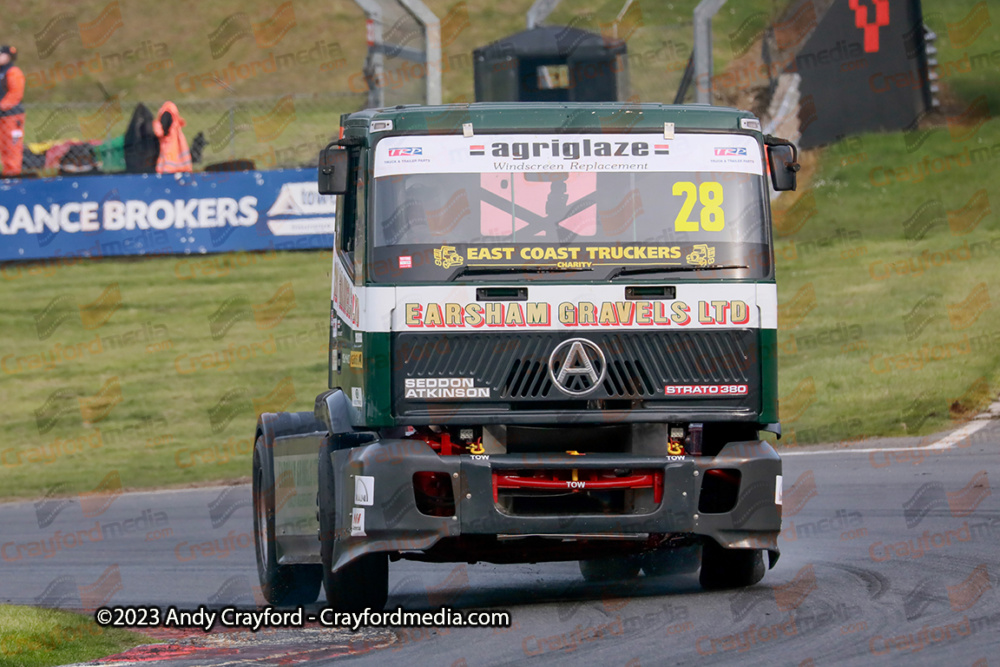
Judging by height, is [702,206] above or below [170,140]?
below

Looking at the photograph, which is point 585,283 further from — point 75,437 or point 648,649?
point 75,437

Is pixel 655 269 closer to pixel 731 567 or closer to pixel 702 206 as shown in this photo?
pixel 702 206

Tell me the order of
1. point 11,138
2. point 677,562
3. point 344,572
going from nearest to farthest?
point 344,572 → point 677,562 → point 11,138

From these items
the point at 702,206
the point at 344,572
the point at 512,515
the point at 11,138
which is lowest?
the point at 344,572

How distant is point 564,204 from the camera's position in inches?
341

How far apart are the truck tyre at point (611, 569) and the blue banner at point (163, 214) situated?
1382 centimetres

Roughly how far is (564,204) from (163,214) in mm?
16644

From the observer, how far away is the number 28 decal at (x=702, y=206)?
8.67 meters

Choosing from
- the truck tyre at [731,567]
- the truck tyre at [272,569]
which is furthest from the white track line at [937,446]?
the truck tyre at [272,569]

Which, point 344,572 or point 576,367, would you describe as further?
point 344,572

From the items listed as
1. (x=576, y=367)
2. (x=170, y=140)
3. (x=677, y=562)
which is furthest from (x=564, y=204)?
(x=170, y=140)

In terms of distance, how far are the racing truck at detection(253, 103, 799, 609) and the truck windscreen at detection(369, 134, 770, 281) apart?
0.04ft

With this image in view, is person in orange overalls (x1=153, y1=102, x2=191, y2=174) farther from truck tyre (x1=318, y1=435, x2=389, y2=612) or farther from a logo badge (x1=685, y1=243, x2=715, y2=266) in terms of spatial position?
a logo badge (x1=685, y1=243, x2=715, y2=266)

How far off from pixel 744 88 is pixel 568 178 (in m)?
23.8
